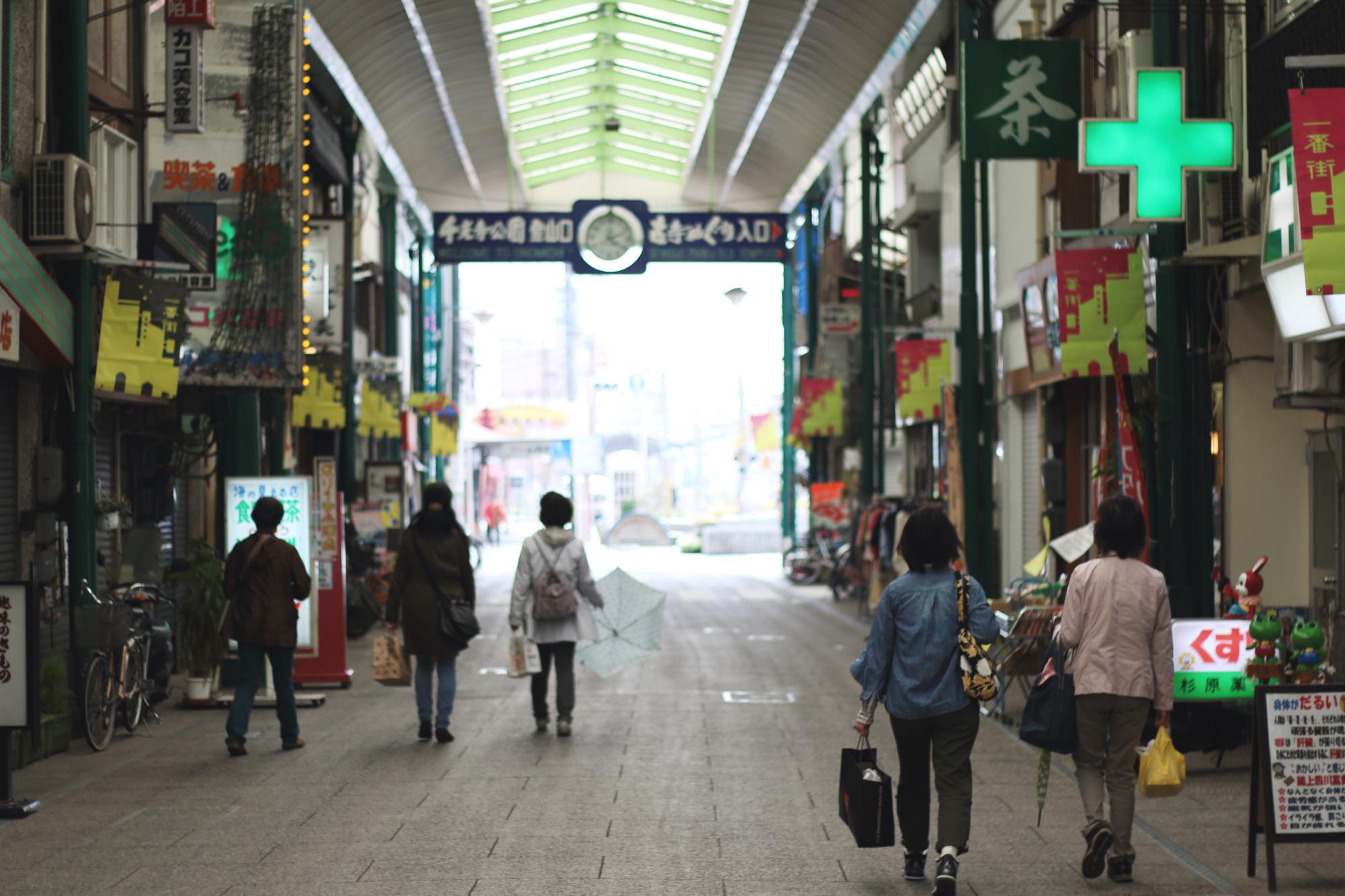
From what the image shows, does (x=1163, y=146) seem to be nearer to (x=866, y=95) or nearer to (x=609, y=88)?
(x=866, y=95)

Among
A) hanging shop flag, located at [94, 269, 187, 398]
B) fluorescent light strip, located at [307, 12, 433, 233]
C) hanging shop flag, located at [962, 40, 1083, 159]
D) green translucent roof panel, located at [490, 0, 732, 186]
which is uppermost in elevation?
green translucent roof panel, located at [490, 0, 732, 186]

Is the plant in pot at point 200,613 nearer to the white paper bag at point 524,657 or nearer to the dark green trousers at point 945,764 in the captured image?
the white paper bag at point 524,657

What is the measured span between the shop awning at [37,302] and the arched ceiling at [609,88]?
12.8 metres

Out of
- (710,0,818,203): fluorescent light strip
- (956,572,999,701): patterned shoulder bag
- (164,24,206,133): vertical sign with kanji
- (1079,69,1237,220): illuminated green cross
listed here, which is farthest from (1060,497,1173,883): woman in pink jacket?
(710,0,818,203): fluorescent light strip

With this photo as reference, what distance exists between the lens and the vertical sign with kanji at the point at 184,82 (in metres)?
14.1

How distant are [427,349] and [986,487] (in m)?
27.4

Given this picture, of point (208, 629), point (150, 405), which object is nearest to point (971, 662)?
point (208, 629)

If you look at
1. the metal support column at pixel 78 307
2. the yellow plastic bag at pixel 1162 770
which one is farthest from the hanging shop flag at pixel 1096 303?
the metal support column at pixel 78 307

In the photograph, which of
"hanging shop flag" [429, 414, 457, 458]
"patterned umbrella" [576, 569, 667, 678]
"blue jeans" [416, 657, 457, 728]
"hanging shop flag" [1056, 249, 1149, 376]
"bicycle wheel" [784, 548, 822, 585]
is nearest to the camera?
"blue jeans" [416, 657, 457, 728]

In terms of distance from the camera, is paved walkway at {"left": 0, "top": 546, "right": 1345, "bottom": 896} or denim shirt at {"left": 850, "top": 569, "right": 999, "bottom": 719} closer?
denim shirt at {"left": 850, "top": 569, "right": 999, "bottom": 719}

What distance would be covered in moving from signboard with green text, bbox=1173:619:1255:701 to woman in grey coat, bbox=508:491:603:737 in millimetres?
3946

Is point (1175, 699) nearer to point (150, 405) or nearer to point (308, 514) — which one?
point (308, 514)

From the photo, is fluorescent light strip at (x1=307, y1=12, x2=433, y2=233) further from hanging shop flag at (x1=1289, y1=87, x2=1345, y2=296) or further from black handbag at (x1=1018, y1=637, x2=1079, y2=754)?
black handbag at (x1=1018, y1=637, x2=1079, y2=754)

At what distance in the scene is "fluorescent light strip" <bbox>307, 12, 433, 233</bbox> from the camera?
2441cm
